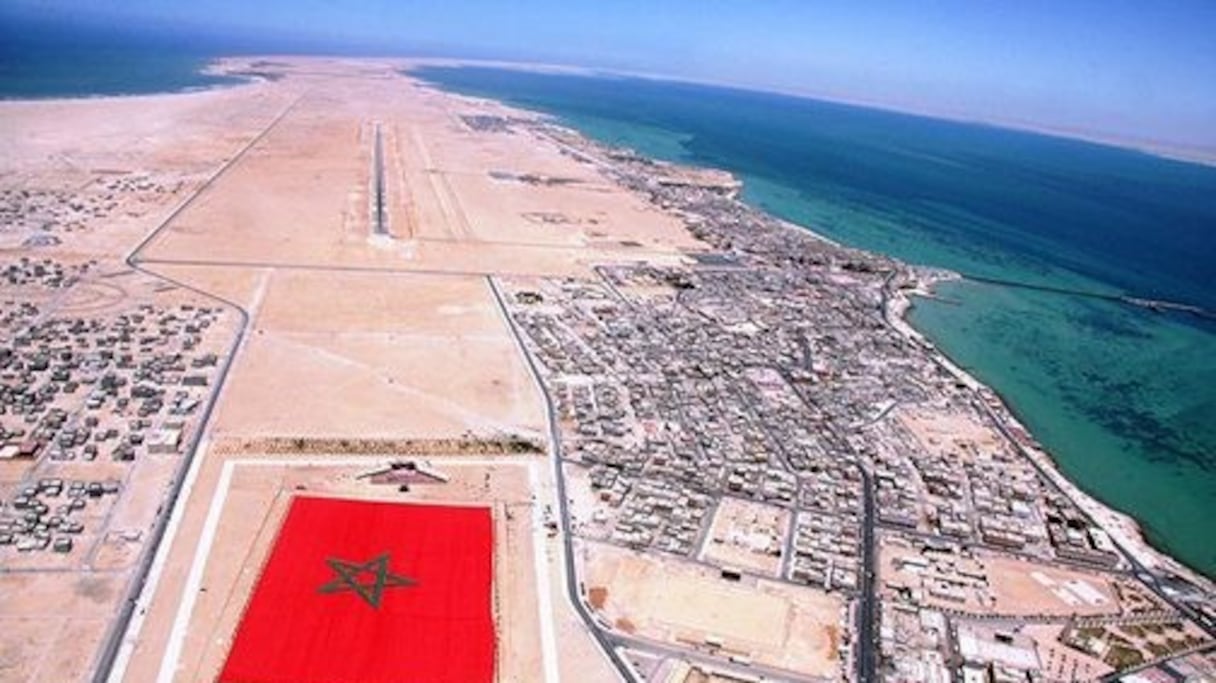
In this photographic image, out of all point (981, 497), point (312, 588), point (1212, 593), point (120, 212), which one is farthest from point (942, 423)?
point (120, 212)

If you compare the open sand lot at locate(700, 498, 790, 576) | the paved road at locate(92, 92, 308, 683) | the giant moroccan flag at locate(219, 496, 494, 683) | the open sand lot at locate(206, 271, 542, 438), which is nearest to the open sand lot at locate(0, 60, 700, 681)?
the open sand lot at locate(206, 271, 542, 438)

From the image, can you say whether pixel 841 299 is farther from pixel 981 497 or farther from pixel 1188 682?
pixel 1188 682

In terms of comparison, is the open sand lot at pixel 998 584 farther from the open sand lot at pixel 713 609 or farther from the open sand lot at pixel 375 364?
the open sand lot at pixel 375 364

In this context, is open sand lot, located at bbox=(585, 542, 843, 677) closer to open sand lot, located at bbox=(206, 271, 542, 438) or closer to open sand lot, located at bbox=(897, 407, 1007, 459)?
open sand lot, located at bbox=(206, 271, 542, 438)

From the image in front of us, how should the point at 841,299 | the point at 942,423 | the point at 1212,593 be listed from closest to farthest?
the point at 1212,593 → the point at 942,423 → the point at 841,299

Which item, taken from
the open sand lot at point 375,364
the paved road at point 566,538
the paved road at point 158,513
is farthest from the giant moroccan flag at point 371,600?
the open sand lot at point 375,364

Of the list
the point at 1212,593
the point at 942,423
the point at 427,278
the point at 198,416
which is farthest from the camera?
the point at 427,278

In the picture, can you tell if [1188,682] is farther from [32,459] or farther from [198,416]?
[32,459]

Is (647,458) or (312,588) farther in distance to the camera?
(647,458)
